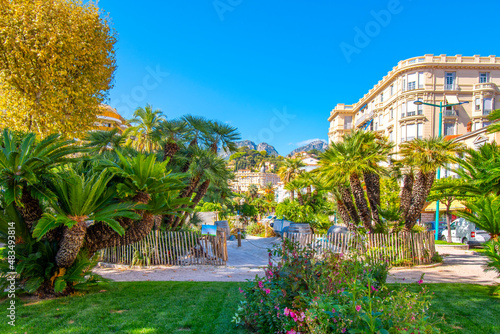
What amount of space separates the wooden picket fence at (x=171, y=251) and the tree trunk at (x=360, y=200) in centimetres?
556

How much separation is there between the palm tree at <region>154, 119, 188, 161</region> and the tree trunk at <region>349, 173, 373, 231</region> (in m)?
7.05

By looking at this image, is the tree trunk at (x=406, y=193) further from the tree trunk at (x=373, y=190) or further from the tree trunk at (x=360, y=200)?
the tree trunk at (x=360, y=200)

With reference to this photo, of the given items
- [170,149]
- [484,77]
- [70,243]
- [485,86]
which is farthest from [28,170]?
[484,77]

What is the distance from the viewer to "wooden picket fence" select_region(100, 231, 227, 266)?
10.5 m

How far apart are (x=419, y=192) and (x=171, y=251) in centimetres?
988

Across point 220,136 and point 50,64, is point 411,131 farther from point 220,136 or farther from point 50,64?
point 50,64

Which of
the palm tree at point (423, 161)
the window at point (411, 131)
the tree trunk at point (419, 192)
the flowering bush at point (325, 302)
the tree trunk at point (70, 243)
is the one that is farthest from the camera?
the window at point (411, 131)

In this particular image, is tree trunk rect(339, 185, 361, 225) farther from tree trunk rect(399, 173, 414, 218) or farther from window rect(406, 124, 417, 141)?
window rect(406, 124, 417, 141)

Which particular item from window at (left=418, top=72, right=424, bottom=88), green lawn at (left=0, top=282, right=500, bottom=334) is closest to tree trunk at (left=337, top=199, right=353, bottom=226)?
green lawn at (left=0, top=282, right=500, bottom=334)

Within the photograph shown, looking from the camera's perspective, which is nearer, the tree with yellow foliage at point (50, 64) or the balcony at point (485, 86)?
the tree with yellow foliage at point (50, 64)

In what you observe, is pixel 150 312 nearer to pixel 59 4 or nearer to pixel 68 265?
pixel 68 265

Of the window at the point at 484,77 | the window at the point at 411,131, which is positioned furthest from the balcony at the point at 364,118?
the window at the point at 484,77

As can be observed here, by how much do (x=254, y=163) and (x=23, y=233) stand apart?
530 feet

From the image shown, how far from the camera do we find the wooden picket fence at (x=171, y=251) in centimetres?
1053
